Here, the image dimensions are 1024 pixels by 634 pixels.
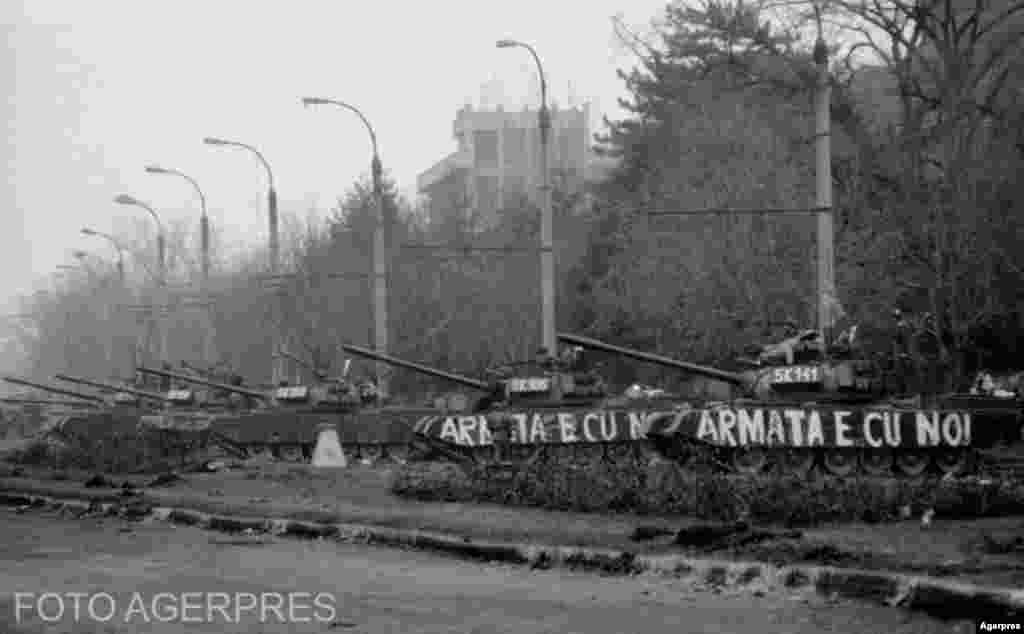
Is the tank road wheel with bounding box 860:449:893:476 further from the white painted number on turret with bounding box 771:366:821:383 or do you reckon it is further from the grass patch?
the grass patch

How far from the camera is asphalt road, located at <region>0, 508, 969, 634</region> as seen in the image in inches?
389

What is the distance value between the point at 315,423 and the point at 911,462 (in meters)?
15.3

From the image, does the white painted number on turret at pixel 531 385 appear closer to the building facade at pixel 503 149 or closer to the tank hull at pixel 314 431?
the tank hull at pixel 314 431

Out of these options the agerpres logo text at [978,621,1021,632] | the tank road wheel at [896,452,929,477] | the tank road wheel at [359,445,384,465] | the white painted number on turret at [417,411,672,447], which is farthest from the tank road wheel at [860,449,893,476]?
the agerpres logo text at [978,621,1021,632]

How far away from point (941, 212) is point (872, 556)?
24.2 m

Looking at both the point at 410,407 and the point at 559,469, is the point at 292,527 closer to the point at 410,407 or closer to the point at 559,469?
the point at 559,469

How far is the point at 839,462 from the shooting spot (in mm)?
23125

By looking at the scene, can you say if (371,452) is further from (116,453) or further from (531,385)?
(116,453)

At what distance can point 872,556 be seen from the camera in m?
11.9

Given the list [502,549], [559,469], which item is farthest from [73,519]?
[502,549]

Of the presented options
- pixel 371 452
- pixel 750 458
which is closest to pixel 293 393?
pixel 371 452

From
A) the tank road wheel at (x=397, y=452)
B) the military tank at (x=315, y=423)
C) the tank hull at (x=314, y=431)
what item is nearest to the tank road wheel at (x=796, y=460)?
the tank hull at (x=314, y=431)

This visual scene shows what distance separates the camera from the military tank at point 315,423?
33.5 meters

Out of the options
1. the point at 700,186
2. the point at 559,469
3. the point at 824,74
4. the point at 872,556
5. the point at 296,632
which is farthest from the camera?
the point at 700,186
